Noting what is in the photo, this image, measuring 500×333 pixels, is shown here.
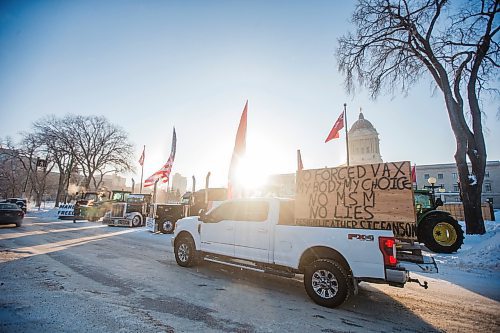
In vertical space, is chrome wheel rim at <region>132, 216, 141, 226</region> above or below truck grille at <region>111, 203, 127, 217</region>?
below

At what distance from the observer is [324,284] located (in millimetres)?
4711

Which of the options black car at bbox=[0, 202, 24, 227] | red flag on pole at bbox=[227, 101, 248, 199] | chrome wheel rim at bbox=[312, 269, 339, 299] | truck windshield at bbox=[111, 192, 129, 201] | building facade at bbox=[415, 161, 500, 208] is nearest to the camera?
chrome wheel rim at bbox=[312, 269, 339, 299]

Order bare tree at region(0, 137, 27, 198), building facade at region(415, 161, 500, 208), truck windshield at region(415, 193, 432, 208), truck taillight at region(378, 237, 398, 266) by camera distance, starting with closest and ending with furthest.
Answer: truck taillight at region(378, 237, 398, 266) → truck windshield at region(415, 193, 432, 208) → bare tree at region(0, 137, 27, 198) → building facade at region(415, 161, 500, 208)

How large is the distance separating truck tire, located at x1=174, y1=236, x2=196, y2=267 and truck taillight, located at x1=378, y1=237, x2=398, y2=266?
15.7 feet

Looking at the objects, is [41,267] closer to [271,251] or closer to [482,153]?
[271,251]

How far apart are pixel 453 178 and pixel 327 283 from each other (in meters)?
85.8

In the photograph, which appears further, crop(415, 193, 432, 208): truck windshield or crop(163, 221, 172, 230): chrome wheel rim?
crop(163, 221, 172, 230): chrome wheel rim

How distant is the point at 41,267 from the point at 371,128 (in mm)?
80615

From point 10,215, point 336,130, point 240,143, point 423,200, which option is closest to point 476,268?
point 423,200

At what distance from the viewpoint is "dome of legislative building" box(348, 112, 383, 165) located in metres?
72.9

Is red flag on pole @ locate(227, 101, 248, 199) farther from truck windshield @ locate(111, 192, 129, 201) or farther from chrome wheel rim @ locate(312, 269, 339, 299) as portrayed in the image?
truck windshield @ locate(111, 192, 129, 201)

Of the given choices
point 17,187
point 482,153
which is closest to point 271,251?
point 482,153

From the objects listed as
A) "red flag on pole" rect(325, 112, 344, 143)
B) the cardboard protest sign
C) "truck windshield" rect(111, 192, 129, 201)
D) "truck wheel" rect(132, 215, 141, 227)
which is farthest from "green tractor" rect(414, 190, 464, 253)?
"truck windshield" rect(111, 192, 129, 201)

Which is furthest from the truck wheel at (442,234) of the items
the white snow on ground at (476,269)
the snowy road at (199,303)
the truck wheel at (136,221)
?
the truck wheel at (136,221)
